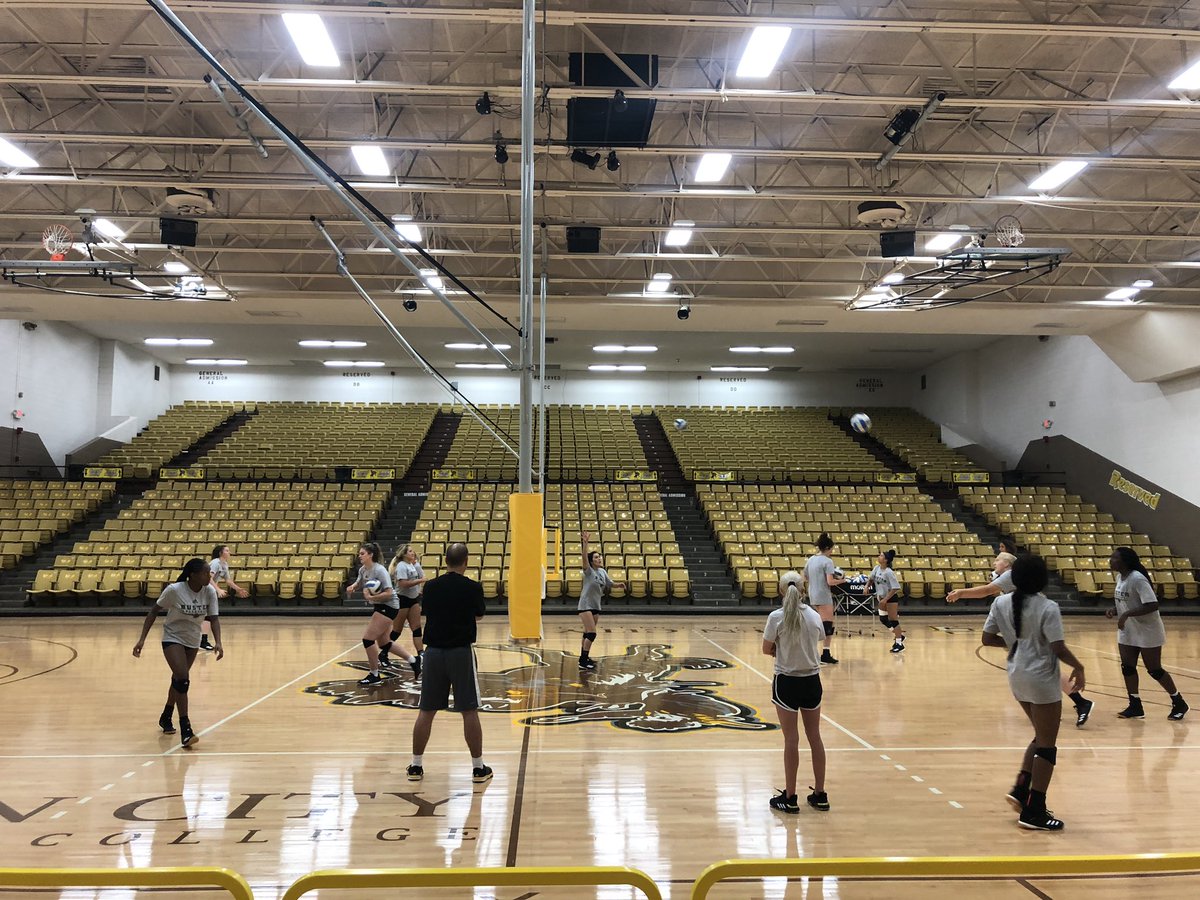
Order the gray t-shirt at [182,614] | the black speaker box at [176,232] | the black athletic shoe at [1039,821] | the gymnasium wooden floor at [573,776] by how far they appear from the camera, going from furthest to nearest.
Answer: the black speaker box at [176,232], the gray t-shirt at [182,614], the black athletic shoe at [1039,821], the gymnasium wooden floor at [573,776]

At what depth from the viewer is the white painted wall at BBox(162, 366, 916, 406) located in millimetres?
29000

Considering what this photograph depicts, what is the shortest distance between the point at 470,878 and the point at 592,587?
811 centimetres

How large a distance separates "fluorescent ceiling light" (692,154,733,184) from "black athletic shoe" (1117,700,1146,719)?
798 centimetres

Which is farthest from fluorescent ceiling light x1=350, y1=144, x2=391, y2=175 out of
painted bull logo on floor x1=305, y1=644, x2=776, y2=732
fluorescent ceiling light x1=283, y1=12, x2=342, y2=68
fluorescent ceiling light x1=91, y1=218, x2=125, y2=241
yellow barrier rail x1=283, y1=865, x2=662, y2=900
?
yellow barrier rail x1=283, y1=865, x2=662, y2=900

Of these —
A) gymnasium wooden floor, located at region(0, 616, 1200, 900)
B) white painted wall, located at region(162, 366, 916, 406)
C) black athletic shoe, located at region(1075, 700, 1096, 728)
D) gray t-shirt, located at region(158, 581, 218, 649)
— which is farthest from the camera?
white painted wall, located at region(162, 366, 916, 406)

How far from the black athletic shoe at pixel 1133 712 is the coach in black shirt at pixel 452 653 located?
19.7 feet

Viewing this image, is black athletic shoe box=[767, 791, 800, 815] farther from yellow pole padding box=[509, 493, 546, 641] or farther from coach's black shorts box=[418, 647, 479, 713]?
yellow pole padding box=[509, 493, 546, 641]

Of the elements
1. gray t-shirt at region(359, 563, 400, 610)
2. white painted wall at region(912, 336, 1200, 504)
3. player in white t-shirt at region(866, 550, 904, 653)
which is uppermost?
white painted wall at region(912, 336, 1200, 504)

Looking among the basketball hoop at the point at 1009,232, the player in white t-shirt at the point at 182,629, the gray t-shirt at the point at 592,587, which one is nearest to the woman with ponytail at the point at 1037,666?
the gray t-shirt at the point at 592,587

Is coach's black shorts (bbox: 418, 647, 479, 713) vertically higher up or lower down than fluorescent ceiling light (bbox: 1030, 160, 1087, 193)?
lower down

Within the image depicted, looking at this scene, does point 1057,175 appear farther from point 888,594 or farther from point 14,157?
point 14,157

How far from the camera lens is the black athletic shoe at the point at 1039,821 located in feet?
15.1

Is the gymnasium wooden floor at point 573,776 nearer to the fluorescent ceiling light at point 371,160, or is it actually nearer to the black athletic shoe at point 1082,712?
the black athletic shoe at point 1082,712

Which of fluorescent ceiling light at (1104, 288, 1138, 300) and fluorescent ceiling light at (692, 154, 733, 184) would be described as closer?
→ fluorescent ceiling light at (692, 154, 733, 184)
